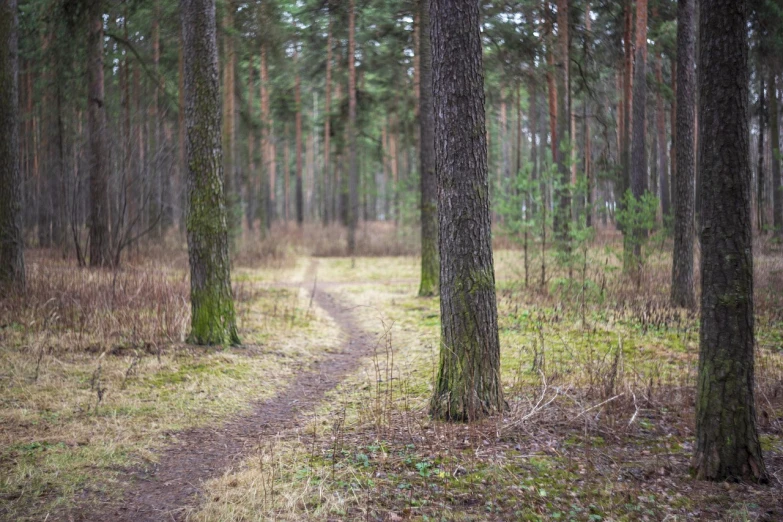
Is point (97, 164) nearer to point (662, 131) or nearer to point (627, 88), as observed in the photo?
point (627, 88)

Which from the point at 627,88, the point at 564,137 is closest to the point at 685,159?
the point at 564,137

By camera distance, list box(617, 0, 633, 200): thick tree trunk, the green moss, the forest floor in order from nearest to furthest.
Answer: the forest floor → the green moss → box(617, 0, 633, 200): thick tree trunk

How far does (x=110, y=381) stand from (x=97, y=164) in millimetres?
7419

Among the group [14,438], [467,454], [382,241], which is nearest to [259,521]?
[467,454]

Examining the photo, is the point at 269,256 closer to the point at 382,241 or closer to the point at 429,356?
the point at 382,241

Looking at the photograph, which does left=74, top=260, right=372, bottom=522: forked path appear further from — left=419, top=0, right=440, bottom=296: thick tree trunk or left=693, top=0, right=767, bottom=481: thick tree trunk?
left=419, top=0, right=440, bottom=296: thick tree trunk

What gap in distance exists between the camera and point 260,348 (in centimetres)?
802

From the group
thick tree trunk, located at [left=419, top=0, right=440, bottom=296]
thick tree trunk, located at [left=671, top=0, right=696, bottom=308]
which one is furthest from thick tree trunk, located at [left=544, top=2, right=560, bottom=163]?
thick tree trunk, located at [left=419, top=0, right=440, bottom=296]

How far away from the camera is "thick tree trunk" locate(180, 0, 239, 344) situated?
7.29 m

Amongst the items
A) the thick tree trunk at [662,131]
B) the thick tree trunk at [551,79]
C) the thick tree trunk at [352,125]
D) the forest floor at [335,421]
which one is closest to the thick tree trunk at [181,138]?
the forest floor at [335,421]

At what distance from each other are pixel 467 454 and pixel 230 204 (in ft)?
40.0

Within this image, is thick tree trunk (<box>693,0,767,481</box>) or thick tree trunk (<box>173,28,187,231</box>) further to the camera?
thick tree trunk (<box>173,28,187,231</box>)

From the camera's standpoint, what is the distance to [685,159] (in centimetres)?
944

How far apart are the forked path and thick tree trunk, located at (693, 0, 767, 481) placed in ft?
11.7
